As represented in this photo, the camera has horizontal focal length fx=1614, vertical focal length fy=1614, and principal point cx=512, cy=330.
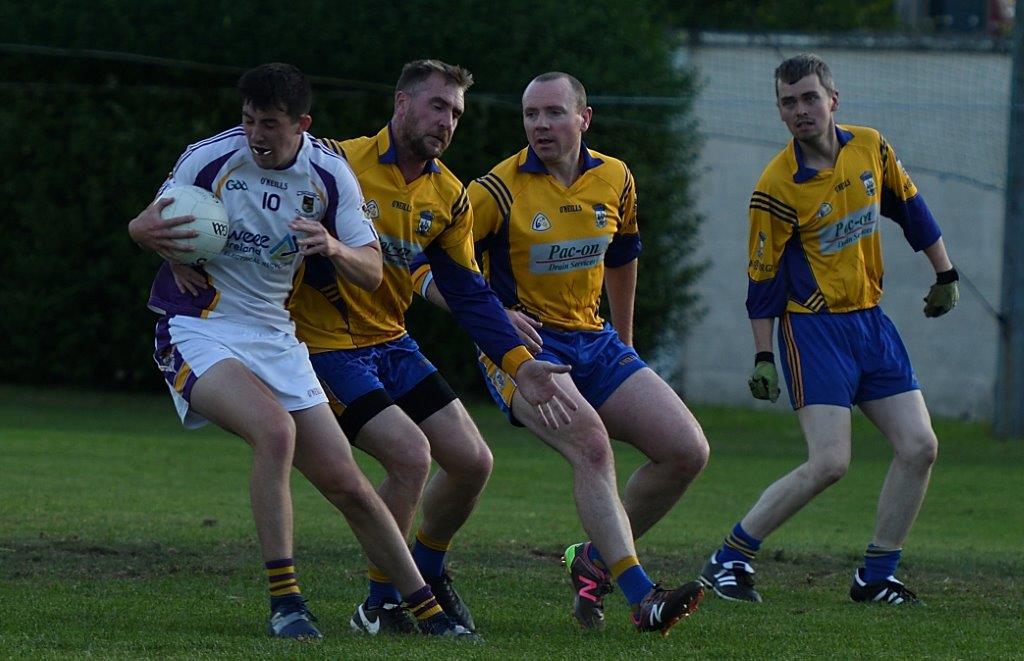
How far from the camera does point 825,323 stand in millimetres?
7715

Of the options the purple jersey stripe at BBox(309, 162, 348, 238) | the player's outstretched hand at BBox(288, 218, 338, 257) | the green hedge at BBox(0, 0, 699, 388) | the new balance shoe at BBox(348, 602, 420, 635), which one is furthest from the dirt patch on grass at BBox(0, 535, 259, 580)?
the green hedge at BBox(0, 0, 699, 388)

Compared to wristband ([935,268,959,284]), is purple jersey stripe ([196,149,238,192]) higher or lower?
higher

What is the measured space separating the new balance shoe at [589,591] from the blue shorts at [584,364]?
67 centimetres

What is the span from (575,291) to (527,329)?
16.3 inches

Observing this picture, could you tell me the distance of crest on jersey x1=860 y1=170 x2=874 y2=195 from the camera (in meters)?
7.72

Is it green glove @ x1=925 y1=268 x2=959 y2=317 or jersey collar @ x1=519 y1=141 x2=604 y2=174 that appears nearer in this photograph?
jersey collar @ x1=519 y1=141 x2=604 y2=174

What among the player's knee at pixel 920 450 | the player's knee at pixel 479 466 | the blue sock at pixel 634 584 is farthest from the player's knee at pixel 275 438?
the player's knee at pixel 920 450

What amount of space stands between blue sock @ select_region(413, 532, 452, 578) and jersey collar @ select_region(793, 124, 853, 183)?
98.6 inches

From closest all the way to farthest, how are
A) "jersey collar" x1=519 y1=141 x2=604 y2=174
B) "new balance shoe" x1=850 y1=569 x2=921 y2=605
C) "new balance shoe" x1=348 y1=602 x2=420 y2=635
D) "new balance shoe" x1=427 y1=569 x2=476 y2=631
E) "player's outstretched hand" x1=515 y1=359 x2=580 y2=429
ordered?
"player's outstretched hand" x1=515 y1=359 x2=580 y2=429
"new balance shoe" x1=348 y1=602 x2=420 y2=635
"new balance shoe" x1=427 y1=569 x2=476 y2=631
"jersey collar" x1=519 y1=141 x2=604 y2=174
"new balance shoe" x1=850 y1=569 x2=921 y2=605

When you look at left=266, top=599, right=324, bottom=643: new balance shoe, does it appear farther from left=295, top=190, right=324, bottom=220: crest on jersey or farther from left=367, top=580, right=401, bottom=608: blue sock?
left=295, top=190, right=324, bottom=220: crest on jersey

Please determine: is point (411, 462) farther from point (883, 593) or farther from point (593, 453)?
point (883, 593)

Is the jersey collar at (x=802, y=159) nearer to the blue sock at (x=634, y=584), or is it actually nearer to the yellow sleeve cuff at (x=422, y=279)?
the yellow sleeve cuff at (x=422, y=279)

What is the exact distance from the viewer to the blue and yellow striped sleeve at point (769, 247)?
25.4ft

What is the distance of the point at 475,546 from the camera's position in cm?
902
